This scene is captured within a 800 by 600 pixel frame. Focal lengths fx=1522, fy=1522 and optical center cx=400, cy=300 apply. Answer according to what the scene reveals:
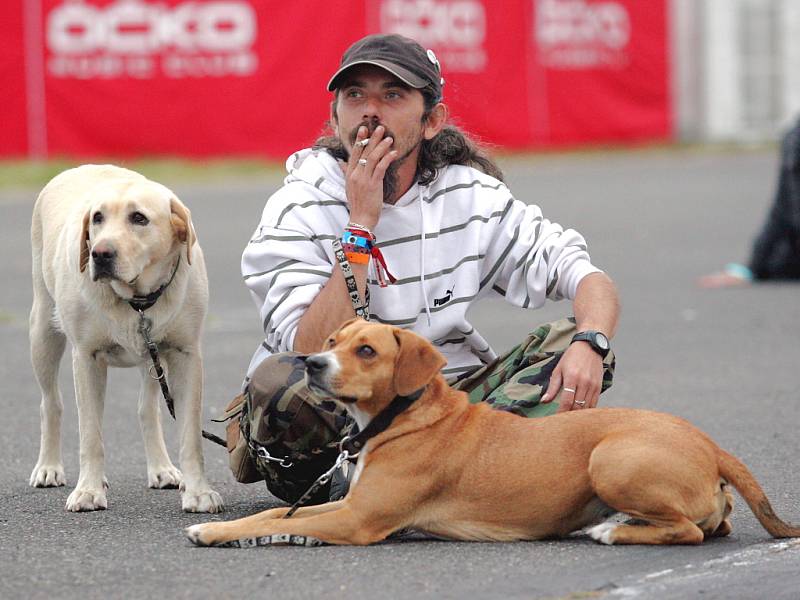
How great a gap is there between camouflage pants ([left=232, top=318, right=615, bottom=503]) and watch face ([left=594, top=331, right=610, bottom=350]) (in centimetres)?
7

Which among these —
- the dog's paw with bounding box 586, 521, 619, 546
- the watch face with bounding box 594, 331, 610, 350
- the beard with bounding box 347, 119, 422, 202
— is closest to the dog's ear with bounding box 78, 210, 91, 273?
the beard with bounding box 347, 119, 422, 202

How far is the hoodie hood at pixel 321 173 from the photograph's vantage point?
5.16 meters

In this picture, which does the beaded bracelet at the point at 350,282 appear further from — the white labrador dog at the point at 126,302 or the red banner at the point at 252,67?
the red banner at the point at 252,67

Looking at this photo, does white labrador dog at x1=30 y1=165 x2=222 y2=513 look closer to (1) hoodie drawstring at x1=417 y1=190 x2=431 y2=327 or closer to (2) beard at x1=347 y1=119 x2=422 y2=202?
(2) beard at x1=347 y1=119 x2=422 y2=202

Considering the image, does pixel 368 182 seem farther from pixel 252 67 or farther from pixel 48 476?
pixel 252 67

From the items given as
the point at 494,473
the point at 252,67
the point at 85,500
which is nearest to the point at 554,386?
the point at 494,473

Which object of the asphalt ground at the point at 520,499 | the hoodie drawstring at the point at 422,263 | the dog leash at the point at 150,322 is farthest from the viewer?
the dog leash at the point at 150,322

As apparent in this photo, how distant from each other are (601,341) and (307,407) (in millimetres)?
957

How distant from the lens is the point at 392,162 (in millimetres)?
5105

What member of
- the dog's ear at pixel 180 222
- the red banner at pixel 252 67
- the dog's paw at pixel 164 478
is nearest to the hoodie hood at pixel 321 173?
the dog's ear at pixel 180 222

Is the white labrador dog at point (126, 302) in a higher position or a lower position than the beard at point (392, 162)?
lower

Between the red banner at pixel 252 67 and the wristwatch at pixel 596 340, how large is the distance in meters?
12.4

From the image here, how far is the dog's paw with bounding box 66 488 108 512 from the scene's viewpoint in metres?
5.17

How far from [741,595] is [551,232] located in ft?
5.50
